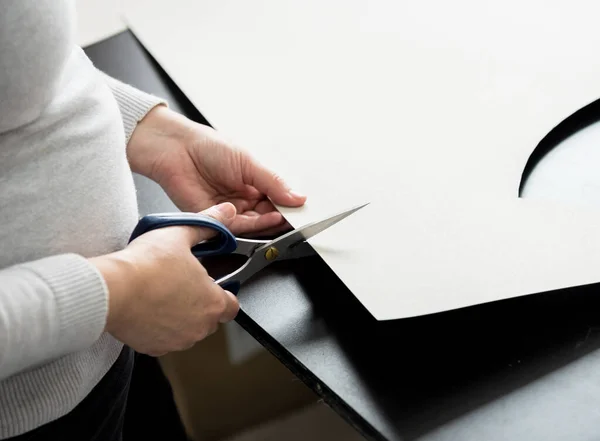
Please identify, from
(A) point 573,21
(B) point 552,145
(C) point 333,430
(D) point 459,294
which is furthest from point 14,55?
(C) point 333,430

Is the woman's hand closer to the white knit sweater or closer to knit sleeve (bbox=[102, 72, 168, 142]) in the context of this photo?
knit sleeve (bbox=[102, 72, 168, 142])

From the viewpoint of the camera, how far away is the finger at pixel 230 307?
23.6 inches

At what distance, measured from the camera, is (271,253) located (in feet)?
2.08

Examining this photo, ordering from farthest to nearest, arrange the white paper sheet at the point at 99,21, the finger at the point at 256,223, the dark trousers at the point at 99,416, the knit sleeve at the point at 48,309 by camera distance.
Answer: the white paper sheet at the point at 99,21 → the finger at the point at 256,223 → the dark trousers at the point at 99,416 → the knit sleeve at the point at 48,309

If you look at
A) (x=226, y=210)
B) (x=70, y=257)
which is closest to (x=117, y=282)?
(x=70, y=257)

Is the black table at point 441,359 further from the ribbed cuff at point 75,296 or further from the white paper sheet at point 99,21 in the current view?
the white paper sheet at point 99,21

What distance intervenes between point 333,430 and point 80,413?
23.6 inches

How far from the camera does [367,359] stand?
569 mm

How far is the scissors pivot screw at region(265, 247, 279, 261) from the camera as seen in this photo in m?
0.63

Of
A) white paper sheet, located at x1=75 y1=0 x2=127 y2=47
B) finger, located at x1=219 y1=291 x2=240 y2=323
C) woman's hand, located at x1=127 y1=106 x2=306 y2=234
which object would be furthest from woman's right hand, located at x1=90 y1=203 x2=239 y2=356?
white paper sheet, located at x1=75 y1=0 x2=127 y2=47

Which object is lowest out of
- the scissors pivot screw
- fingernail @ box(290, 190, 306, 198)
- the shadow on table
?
the shadow on table

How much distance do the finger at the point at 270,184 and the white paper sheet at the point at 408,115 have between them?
0.6 inches

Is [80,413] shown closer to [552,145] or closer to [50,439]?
[50,439]

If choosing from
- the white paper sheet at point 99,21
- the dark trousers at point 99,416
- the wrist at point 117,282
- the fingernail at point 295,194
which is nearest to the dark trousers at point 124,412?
the dark trousers at point 99,416
